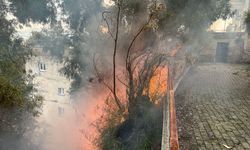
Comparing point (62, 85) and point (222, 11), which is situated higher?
point (222, 11)

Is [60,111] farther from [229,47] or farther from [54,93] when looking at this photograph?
[229,47]

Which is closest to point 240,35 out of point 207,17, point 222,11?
point 222,11

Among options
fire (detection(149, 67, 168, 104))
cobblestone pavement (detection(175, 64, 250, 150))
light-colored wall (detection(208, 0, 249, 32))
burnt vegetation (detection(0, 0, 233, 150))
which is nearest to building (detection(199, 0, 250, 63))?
light-colored wall (detection(208, 0, 249, 32))

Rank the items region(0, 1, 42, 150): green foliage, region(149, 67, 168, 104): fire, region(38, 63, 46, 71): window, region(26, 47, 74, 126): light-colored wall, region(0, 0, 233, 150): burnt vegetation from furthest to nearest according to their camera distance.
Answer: region(26, 47, 74, 126): light-colored wall
region(38, 63, 46, 71): window
region(149, 67, 168, 104): fire
region(0, 0, 233, 150): burnt vegetation
region(0, 1, 42, 150): green foliage

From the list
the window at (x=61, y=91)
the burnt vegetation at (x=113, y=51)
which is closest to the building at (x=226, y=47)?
the burnt vegetation at (x=113, y=51)

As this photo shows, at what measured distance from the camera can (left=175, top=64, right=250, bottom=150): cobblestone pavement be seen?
21.1 feet

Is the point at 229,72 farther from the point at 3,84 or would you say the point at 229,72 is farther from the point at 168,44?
A: the point at 3,84

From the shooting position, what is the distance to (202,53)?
68.6 feet

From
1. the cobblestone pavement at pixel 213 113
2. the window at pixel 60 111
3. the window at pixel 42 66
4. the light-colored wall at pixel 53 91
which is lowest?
the window at pixel 60 111

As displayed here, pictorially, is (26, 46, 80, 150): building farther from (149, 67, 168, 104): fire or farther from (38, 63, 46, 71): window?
(149, 67, 168, 104): fire

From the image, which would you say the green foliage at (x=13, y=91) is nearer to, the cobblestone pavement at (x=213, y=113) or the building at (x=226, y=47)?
the cobblestone pavement at (x=213, y=113)

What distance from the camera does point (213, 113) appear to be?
856 centimetres

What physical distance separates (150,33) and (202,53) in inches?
417

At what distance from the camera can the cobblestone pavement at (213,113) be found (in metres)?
6.42
